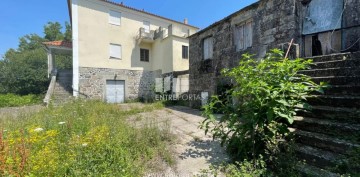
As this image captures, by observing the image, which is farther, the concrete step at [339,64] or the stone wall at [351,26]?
the stone wall at [351,26]

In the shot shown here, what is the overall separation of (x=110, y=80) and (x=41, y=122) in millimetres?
8858

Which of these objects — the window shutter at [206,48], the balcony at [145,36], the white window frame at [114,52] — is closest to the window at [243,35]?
the window shutter at [206,48]

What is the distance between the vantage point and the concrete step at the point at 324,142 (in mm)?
2297

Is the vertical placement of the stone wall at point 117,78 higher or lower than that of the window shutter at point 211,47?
lower

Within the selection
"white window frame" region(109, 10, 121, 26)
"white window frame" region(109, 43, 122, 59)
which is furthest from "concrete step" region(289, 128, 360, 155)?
"white window frame" region(109, 10, 121, 26)

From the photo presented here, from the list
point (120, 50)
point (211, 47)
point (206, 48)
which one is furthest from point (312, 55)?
point (120, 50)

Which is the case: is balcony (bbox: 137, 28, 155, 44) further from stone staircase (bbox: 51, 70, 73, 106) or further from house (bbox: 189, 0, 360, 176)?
stone staircase (bbox: 51, 70, 73, 106)

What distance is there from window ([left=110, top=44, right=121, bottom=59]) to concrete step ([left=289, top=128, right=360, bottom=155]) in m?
12.5

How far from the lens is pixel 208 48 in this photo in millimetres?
8984

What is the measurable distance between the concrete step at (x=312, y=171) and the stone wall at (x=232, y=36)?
156 inches

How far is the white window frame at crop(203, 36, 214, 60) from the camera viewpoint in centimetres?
871

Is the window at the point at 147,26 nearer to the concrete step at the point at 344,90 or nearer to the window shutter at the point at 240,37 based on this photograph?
the window shutter at the point at 240,37

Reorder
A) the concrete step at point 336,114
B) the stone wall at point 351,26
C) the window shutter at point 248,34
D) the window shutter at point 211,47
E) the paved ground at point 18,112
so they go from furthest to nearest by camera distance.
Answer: the window shutter at point 211,47, the window shutter at point 248,34, the paved ground at point 18,112, the stone wall at point 351,26, the concrete step at point 336,114

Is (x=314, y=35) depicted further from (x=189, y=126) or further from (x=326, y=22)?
(x=189, y=126)
